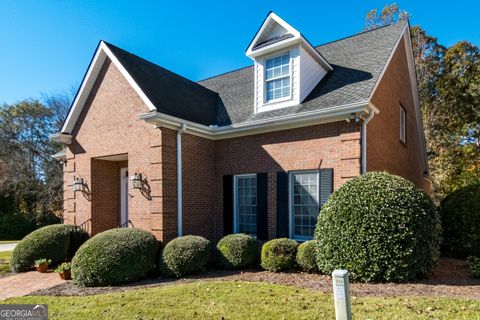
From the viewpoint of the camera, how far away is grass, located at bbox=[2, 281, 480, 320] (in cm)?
473

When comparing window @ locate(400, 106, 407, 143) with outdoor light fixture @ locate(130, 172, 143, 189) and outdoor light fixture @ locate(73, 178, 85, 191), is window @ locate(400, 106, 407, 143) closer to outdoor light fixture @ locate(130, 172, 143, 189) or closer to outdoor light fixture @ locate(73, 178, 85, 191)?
outdoor light fixture @ locate(130, 172, 143, 189)

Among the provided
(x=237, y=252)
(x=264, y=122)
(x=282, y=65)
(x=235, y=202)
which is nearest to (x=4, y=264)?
(x=235, y=202)

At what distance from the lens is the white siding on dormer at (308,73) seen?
389 inches

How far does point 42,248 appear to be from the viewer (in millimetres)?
9562

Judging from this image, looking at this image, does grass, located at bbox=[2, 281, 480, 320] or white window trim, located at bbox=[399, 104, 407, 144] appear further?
white window trim, located at bbox=[399, 104, 407, 144]

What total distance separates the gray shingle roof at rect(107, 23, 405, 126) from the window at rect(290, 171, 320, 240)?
6.69 ft

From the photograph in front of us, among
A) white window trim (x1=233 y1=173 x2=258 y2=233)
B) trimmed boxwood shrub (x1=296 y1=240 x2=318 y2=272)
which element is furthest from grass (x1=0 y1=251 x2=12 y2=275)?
trimmed boxwood shrub (x1=296 y1=240 x2=318 y2=272)

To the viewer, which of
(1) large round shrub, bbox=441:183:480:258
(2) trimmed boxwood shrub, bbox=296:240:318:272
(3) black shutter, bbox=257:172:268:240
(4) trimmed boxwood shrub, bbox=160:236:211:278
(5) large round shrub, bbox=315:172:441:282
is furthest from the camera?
(3) black shutter, bbox=257:172:268:240

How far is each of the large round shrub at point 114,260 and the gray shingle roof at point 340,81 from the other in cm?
512

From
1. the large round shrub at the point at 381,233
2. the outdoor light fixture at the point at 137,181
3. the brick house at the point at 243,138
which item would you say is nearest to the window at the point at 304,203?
the brick house at the point at 243,138

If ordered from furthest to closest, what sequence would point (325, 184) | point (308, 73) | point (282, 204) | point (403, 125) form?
point (403, 125) < point (308, 73) < point (282, 204) < point (325, 184)

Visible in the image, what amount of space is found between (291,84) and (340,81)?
1.59m

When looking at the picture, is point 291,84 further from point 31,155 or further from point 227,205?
point 31,155

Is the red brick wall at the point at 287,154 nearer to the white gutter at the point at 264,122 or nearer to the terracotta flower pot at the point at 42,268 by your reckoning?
the white gutter at the point at 264,122
